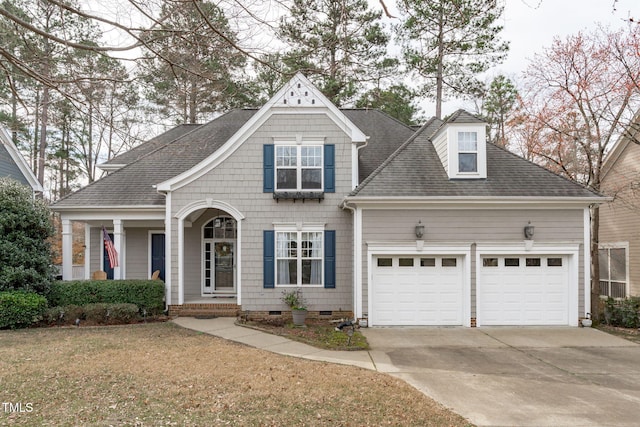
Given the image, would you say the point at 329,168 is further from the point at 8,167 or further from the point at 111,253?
the point at 8,167

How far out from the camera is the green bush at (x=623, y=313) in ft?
37.2

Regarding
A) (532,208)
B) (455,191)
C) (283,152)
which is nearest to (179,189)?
(283,152)

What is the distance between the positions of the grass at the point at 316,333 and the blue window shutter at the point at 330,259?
3.56 ft

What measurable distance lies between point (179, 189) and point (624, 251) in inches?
588

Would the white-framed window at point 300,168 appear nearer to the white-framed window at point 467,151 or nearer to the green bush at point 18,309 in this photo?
the white-framed window at point 467,151

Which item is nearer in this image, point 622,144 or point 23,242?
point 23,242

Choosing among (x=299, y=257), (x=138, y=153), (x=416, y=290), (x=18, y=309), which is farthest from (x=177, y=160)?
(x=416, y=290)

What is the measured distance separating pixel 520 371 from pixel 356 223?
211 inches

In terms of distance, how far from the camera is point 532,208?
37.9 ft

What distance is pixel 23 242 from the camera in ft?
37.8

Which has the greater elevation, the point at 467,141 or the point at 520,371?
the point at 467,141

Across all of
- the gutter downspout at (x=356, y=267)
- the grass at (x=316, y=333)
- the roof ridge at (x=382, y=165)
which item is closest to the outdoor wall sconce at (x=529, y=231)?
the roof ridge at (x=382, y=165)

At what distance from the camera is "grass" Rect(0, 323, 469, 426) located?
5035mm

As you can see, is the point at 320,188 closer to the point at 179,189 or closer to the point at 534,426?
the point at 179,189
